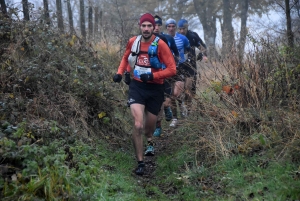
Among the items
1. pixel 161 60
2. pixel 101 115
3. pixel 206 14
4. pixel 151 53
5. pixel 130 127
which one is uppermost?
pixel 206 14

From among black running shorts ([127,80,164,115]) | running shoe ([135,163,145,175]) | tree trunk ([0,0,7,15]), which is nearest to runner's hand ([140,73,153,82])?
black running shorts ([127,80,164,115])

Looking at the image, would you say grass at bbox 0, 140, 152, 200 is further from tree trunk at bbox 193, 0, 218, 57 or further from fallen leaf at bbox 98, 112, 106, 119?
tree trunk at bbox 193, 0, 218, 57

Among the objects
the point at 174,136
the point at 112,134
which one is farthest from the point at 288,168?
the point at 112,134

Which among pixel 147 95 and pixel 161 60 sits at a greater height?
pixel 161 60

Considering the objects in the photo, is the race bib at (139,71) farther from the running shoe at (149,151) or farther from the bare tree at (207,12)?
the bare tree at (207,12)

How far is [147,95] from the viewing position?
265 inches

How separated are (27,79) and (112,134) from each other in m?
1.86

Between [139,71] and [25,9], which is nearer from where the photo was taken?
[139,71]

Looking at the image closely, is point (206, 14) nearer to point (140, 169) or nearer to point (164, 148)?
point (164, 148)

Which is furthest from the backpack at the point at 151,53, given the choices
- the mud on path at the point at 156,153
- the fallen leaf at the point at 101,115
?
the fallen leaf at the point at 101,115

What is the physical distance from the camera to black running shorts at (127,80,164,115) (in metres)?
6.68

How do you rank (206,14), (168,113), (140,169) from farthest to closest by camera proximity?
1. (206,14)
2. (168,113)
3. (140,169)

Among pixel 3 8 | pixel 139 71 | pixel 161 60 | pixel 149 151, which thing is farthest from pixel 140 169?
pixel 3 8

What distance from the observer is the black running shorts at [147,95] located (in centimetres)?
668
